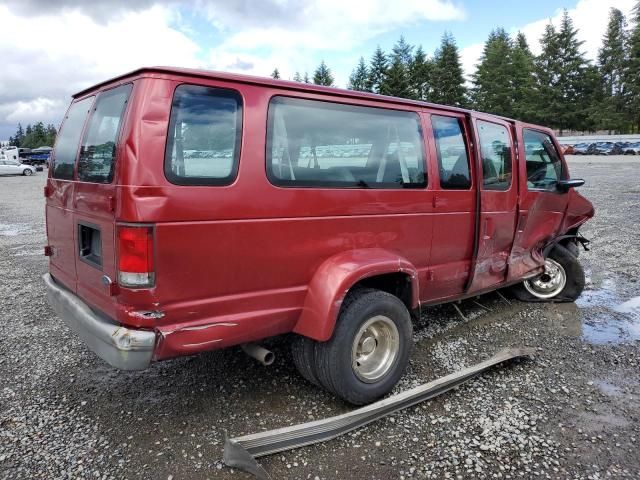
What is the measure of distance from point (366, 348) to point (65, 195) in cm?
238

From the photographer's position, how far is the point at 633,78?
6241 centimetres

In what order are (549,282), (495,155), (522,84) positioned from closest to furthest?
1. (495,155)
2. (549,282)
3. (522,84)

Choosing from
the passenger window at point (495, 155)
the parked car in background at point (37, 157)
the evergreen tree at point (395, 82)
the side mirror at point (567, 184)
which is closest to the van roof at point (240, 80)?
the passenger window at point (495, 155)

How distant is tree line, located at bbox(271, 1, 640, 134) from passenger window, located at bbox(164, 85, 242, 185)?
64.6m

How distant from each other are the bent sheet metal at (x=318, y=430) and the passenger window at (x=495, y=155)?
180 centimetres

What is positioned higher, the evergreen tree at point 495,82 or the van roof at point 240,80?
the evergreen tree at point 495,82

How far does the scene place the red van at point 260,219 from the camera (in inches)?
104

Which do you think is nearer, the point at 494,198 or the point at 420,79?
the point at 494,198

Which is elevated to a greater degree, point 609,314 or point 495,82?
point 495,82

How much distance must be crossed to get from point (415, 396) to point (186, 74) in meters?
2.54

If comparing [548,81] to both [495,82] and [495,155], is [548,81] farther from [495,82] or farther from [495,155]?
[495,155]

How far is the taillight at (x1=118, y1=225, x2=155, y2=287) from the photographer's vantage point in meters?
2.58

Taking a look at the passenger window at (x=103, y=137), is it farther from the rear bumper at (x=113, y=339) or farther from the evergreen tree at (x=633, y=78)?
the evergreen tree at (x=633, y=78)

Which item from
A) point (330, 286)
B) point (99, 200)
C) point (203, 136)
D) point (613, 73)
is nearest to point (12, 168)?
point (99, 200)
